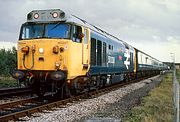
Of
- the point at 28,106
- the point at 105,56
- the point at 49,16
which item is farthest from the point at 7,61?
the point at 28,106

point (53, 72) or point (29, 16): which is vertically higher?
point (29, 16)

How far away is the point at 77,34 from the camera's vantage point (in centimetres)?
1513

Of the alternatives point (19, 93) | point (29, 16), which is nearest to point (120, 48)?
point (19, 93)

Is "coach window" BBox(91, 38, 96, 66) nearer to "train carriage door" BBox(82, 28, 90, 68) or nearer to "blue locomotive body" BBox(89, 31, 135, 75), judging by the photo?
"blue locomotive body" BBox(89, 31, 135, 75)

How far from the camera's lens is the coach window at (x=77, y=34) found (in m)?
14.8

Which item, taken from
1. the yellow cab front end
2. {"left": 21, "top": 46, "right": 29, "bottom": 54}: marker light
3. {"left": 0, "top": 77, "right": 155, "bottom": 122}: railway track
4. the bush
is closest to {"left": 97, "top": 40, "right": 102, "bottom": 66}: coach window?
{"left": 0, "top": 77, "right": 155, "bottom": 122}: railway track

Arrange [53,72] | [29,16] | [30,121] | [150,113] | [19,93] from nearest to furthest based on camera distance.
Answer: [30,121], [150,113], [53,72], [29,16], [19,93]

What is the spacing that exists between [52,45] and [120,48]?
12510 mm

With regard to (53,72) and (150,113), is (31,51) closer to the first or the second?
(53,72)

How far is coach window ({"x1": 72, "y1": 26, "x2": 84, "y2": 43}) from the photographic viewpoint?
1484 centimetres

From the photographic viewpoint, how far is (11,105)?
42.8ft

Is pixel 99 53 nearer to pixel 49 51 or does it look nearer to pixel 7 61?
pixel 49 51

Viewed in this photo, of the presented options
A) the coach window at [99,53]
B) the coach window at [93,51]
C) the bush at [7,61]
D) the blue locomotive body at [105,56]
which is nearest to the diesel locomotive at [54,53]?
the coach window at [93,51]

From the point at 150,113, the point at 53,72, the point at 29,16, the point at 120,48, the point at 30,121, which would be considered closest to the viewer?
the point at 30,121
